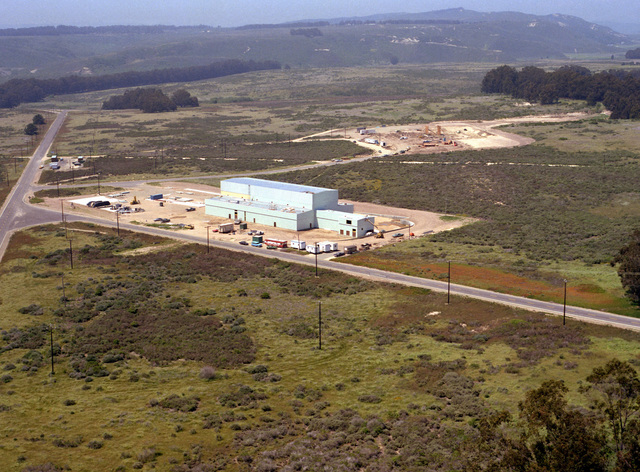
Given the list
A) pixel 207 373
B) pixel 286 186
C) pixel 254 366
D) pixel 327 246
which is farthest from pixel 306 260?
pixel 207 373

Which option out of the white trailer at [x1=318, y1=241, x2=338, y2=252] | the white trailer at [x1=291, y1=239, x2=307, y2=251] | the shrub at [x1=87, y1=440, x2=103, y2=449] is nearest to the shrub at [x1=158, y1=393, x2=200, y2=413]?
the shrub at [x1=87, y1=440, x2=103, y2=449]

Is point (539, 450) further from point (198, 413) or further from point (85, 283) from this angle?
point (85, 283)

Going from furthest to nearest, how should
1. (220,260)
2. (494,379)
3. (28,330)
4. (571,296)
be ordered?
→ (220,260) → (571,296) → (28,330) → (494,379)

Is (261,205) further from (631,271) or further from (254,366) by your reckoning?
(631,271)

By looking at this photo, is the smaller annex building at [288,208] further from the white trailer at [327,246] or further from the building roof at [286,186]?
the white trailer at [327,246]

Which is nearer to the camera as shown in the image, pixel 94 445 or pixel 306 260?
pixel 94 445

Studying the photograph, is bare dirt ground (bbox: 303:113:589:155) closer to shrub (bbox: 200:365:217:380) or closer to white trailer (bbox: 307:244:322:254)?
white trailer (bbox: 307:244:322:254)

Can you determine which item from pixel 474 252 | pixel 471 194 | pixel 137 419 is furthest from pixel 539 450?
pixel 471 194
